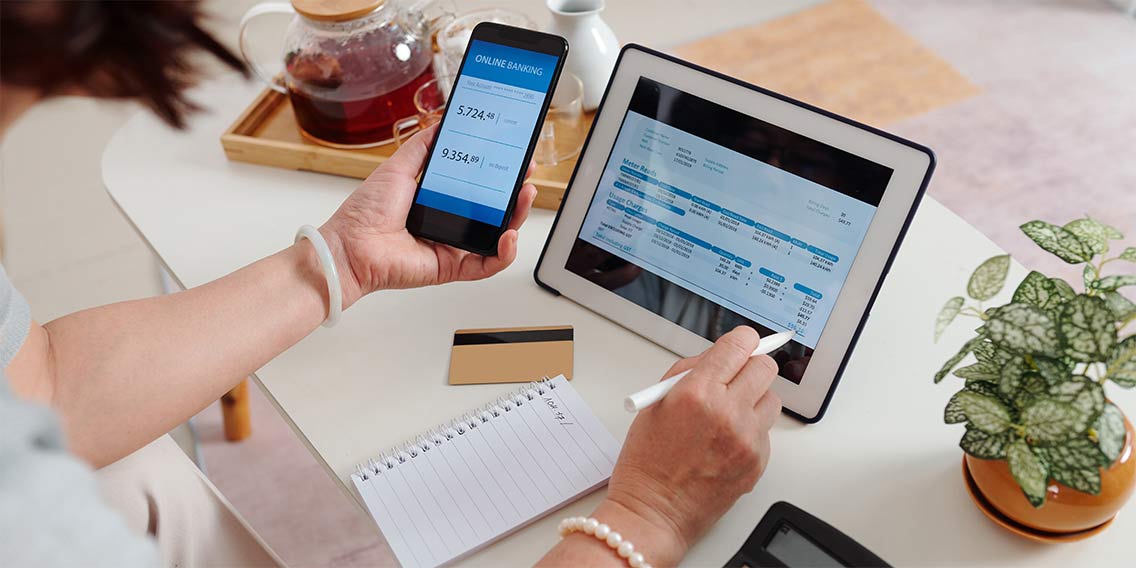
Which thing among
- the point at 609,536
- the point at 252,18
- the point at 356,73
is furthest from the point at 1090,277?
the point at 252,18

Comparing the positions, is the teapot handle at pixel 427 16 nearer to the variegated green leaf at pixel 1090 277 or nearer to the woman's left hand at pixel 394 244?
the woman's left hand at pixel 394 244

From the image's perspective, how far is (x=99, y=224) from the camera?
2.24 metres

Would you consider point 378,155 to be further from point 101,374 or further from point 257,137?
point 101,374

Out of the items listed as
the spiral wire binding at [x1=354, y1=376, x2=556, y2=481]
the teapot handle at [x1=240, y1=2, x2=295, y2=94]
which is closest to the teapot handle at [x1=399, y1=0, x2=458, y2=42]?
the teapot handle at [x1=240, y1=2, x2=295, y2=94]

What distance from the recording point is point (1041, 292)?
27.0 inches

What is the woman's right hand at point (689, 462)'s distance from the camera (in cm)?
74

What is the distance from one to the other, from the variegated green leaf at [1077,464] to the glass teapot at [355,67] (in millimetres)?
896

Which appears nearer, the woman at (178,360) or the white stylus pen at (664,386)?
the woman at (178,360)

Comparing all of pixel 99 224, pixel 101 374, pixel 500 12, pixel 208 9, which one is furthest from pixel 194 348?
pixel 99 224

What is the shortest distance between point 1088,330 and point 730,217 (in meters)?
0.34

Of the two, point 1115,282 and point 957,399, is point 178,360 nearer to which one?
point 957,399

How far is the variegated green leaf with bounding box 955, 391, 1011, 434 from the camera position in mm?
669

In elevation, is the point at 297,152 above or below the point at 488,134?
below

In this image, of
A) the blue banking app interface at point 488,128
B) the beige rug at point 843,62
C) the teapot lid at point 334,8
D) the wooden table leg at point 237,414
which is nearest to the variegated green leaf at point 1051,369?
the blue banking app interface at point 488,128
